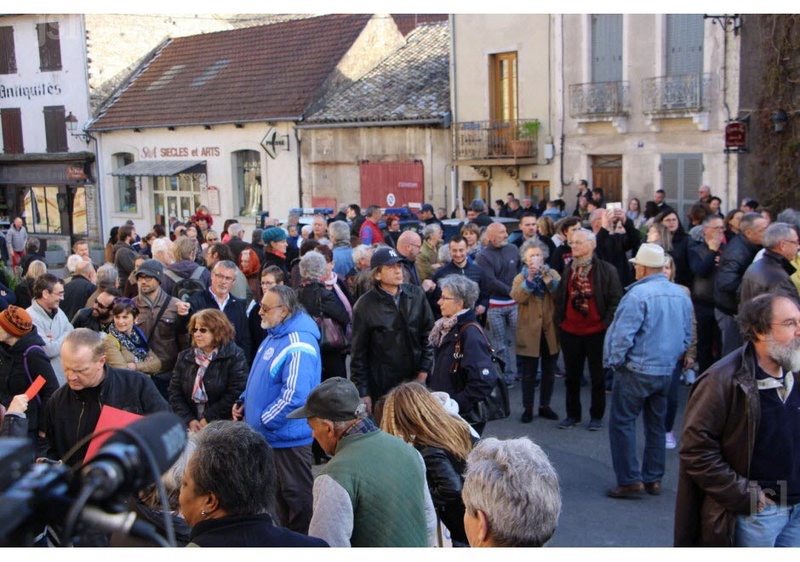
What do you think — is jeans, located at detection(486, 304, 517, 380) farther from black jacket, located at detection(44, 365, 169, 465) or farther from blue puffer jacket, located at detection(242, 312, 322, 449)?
black jacket, located at detection(44, 365, 169, 465)

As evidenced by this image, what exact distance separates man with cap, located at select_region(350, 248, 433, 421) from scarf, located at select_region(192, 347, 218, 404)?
111cm

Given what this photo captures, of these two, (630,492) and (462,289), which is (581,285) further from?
(462,289)

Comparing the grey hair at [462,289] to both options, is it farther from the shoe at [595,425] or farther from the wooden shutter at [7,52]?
the wooden shutter at [7,52]

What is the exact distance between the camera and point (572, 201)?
1978 centimetres

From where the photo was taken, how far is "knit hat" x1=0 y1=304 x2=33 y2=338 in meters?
5.40

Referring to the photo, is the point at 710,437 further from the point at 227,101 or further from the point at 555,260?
the point at 227,101

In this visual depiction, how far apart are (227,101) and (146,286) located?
68.4 ft

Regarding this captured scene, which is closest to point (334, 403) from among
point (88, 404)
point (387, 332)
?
point (88, 404)

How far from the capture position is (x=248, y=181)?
87.2 feet

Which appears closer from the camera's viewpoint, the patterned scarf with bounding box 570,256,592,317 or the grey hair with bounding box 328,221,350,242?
the patterned scarf with bounding box 570,256,592,317

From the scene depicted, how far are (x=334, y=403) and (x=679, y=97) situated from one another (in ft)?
50.4

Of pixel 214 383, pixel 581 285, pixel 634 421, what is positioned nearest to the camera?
pixel 214 383

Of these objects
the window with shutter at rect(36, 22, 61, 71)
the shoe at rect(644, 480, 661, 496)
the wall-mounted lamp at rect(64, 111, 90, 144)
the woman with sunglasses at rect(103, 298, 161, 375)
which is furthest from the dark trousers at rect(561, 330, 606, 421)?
the window with shutter at rect(36, 22, 61, 71)

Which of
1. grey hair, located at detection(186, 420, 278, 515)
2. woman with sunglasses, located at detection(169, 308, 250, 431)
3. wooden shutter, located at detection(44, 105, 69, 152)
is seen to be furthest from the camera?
wooden shutter, located at detection(44, 105, 69, 152)
